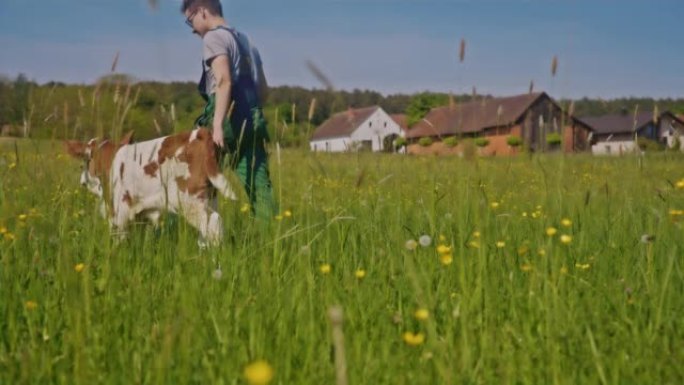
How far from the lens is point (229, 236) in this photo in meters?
4.30

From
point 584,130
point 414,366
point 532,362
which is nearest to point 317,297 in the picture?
point 414,366

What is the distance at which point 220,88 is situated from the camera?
4.50 metres

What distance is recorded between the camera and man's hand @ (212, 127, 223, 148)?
14.6 ft

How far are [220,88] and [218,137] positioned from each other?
1.12ft

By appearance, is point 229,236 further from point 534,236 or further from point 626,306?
point 626,306

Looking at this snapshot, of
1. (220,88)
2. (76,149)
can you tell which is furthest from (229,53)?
(76,149)

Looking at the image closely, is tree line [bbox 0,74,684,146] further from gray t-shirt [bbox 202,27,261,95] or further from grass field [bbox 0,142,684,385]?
grass field [bbox 0,142,684,385]

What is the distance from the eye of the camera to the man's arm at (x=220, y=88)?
4.49 m

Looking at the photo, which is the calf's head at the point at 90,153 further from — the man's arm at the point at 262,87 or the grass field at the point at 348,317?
the grass field at the point at 348,317

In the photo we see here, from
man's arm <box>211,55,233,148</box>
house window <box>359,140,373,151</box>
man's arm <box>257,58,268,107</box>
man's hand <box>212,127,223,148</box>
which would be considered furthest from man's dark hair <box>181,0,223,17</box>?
house window <box>359,140,373,151</box>

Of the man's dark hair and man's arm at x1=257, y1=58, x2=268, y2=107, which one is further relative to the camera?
man's arm at x1=257, y1=58, x2=268, y2=107

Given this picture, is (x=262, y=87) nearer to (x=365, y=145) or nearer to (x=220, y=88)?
(x=220, y=88)

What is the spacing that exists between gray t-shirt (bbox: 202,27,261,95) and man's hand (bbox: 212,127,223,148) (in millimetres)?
416

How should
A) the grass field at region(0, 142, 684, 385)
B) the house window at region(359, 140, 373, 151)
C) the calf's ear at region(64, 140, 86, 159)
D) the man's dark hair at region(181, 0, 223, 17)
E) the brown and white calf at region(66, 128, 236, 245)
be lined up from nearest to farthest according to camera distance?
the grass field at region(0, 142, 684, 385), the house window at region(359, 140, 373, 151), the brown and white calf at region(66, 128, 236, 245), the man's dark hair at region(181, 0, 223, 17), the calf's ear at region(64, 140, 86, 159)
